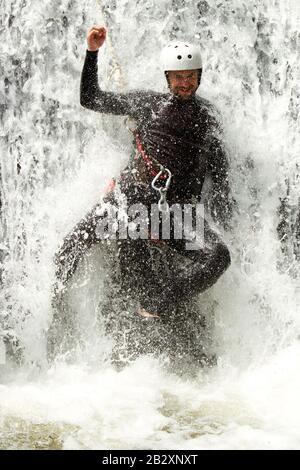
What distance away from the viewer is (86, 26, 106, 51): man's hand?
4.52 m

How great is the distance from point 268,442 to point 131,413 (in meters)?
0.86

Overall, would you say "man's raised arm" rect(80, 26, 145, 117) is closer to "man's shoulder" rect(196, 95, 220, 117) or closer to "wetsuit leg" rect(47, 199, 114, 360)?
"man's shoulder" rect(196, 95, 220, 117)

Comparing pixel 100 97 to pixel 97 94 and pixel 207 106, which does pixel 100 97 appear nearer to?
pixel 97 94

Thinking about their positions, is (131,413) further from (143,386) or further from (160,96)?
(160,96)

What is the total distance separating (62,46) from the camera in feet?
17.9

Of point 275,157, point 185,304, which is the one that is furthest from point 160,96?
point 185,304

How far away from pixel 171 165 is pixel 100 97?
0.64 metres

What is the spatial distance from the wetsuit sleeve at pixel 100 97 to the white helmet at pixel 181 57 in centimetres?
28

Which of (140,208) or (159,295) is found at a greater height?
(140,208)

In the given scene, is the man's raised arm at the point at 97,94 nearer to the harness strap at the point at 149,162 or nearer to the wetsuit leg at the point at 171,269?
the harness strap at the point at 149,162

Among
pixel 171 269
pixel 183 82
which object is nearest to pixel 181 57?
pixel 183 82

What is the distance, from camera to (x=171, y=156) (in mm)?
4750
